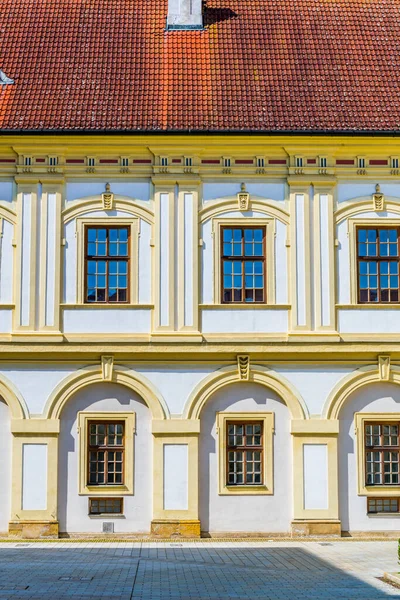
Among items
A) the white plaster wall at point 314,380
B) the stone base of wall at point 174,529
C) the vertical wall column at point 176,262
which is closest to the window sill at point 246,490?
the stone base of wall at point 174,529

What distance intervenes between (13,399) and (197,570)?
22.2 feet

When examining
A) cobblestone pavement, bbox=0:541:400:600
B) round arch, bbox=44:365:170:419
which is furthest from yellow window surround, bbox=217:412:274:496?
round arch, bbox=44:365:170:419

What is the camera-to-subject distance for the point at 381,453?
22.3m

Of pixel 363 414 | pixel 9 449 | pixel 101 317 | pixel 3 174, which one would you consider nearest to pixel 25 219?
pixel 3 174

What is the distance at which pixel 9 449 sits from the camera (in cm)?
2198

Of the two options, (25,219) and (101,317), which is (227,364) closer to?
(101,317)

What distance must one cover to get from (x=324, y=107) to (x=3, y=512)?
1194 cm

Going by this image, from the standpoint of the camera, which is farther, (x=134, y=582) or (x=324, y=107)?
(x=324, y=107)

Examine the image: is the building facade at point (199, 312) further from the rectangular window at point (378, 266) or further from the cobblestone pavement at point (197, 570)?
the cobblestone pavement at point (197, 570)

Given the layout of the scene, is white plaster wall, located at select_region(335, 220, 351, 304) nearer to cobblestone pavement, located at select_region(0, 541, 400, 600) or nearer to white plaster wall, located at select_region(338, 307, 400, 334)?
white plaster wall, located at select_region(338, 307, 400, 334)

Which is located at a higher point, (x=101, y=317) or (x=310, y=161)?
(x=310, y=161)

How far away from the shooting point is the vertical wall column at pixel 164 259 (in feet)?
73.3

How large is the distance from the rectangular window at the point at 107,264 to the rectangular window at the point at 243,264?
7.52 ft

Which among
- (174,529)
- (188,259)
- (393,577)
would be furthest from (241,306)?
(393,577)
